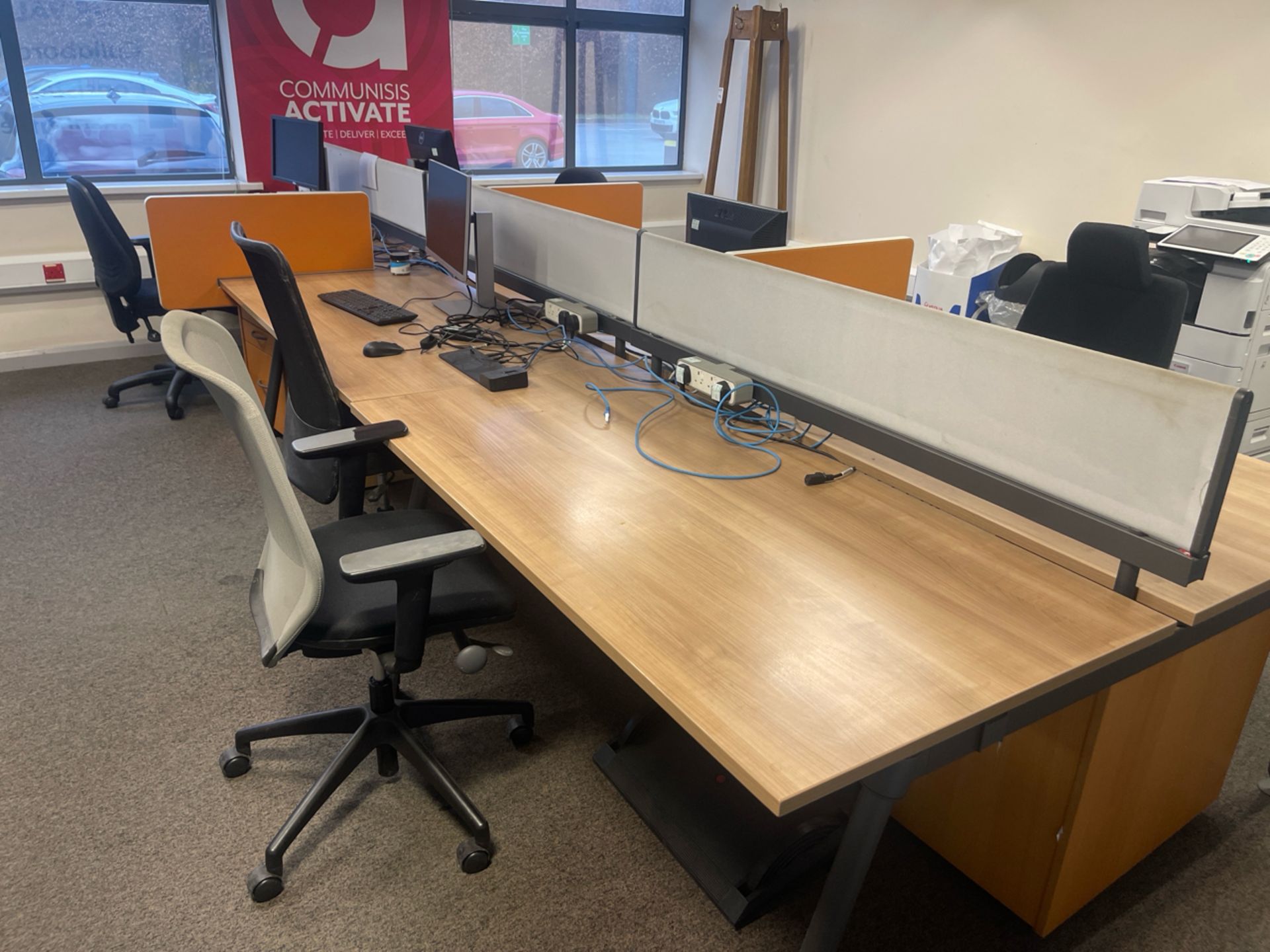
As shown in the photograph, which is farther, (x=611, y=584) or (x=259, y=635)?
(x=259, y=635)

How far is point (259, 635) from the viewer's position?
162cm

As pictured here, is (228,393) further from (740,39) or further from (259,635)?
(740,39)

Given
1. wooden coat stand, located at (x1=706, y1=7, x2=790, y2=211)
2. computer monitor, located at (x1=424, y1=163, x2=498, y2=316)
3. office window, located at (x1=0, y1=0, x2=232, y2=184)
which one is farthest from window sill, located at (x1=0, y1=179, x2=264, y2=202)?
wooden coat stand, located at (x1=706, y1=7, x2=790, y2=211)

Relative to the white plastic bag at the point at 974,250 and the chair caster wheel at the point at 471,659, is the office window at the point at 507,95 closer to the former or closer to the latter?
the white plastic bag at the point at 974,250

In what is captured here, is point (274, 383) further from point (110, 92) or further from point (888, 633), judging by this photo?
point (110, 92)

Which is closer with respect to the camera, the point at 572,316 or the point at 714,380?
the point at 714,380

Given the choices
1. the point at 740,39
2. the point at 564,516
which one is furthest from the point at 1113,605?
the point at 740,39

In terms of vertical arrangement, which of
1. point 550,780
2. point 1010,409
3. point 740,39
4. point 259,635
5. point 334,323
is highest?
point 740,39

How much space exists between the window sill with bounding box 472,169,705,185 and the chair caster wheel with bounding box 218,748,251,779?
4.49 meters

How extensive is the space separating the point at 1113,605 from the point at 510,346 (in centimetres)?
177

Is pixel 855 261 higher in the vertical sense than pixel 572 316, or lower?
higher

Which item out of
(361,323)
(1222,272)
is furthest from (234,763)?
(1222,272)

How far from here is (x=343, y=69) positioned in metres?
5.05

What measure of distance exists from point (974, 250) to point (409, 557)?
3.72 m
